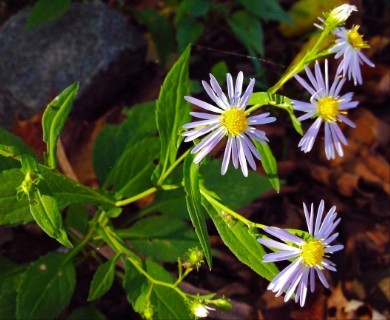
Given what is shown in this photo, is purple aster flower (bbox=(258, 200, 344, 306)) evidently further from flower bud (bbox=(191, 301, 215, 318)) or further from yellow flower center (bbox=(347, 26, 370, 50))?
yellow flower center (bbox=(347, 26, 370, 50))

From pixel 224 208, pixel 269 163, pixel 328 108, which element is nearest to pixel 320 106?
pixel 328 108

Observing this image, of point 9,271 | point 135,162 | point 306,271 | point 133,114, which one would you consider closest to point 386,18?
point 133,114

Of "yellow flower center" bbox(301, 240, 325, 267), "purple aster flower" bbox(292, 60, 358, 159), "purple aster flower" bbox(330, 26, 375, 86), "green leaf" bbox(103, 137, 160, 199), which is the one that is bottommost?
"yellow flower center" bbox(301, 240, 325, 267)

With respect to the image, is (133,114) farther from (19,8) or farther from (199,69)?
(19,8)

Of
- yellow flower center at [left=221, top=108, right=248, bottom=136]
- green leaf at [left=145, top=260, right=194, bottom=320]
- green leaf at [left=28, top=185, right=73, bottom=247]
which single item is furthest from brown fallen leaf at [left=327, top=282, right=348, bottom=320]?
green leaf at [left=28, top=185, right=73, bottom=247]

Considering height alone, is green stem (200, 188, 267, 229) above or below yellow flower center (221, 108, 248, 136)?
below

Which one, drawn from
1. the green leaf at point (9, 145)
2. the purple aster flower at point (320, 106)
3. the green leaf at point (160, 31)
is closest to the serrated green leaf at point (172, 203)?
the green leaf at point (9, 145)

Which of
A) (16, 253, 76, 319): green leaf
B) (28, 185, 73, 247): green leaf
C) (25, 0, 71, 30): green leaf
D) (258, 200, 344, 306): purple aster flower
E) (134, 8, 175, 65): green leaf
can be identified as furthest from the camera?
(134, 8, 175, 65): green leaf

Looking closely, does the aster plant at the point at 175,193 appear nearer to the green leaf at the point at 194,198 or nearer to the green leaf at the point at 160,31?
the green leaf at the point at 194,198
